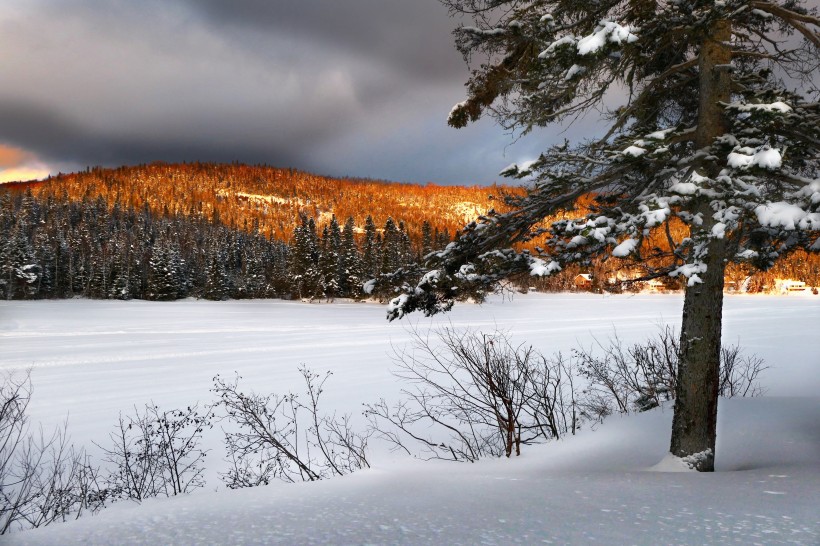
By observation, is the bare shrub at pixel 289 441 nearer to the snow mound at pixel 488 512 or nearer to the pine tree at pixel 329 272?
the snow mound at pixel 488 512

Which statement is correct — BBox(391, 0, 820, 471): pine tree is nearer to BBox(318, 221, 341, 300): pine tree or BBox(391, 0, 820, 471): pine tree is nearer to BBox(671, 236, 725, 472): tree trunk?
BBox(671, 236, 725, 472): tree trunk

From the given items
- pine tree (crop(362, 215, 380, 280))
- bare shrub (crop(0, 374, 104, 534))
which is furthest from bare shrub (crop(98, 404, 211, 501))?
pine tree (crop(362, 215, 380, 280))

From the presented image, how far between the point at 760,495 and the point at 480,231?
11.8 feet

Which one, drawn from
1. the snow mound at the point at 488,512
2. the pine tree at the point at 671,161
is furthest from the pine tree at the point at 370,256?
the snow mound at the point at 488,512

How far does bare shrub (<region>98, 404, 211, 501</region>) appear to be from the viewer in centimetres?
693

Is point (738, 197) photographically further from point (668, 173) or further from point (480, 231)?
point (480, 231)

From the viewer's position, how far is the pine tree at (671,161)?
4051mm

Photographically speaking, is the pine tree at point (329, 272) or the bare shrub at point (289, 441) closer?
the bare shrub at point (289, 441)

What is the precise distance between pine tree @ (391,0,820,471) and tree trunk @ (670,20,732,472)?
14 millimetres

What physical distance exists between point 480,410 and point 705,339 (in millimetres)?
6477

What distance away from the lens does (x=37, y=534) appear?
2.46 m

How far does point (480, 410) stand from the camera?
10.7m

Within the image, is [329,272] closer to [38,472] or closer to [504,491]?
[38,472]

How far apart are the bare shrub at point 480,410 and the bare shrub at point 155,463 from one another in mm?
3192
